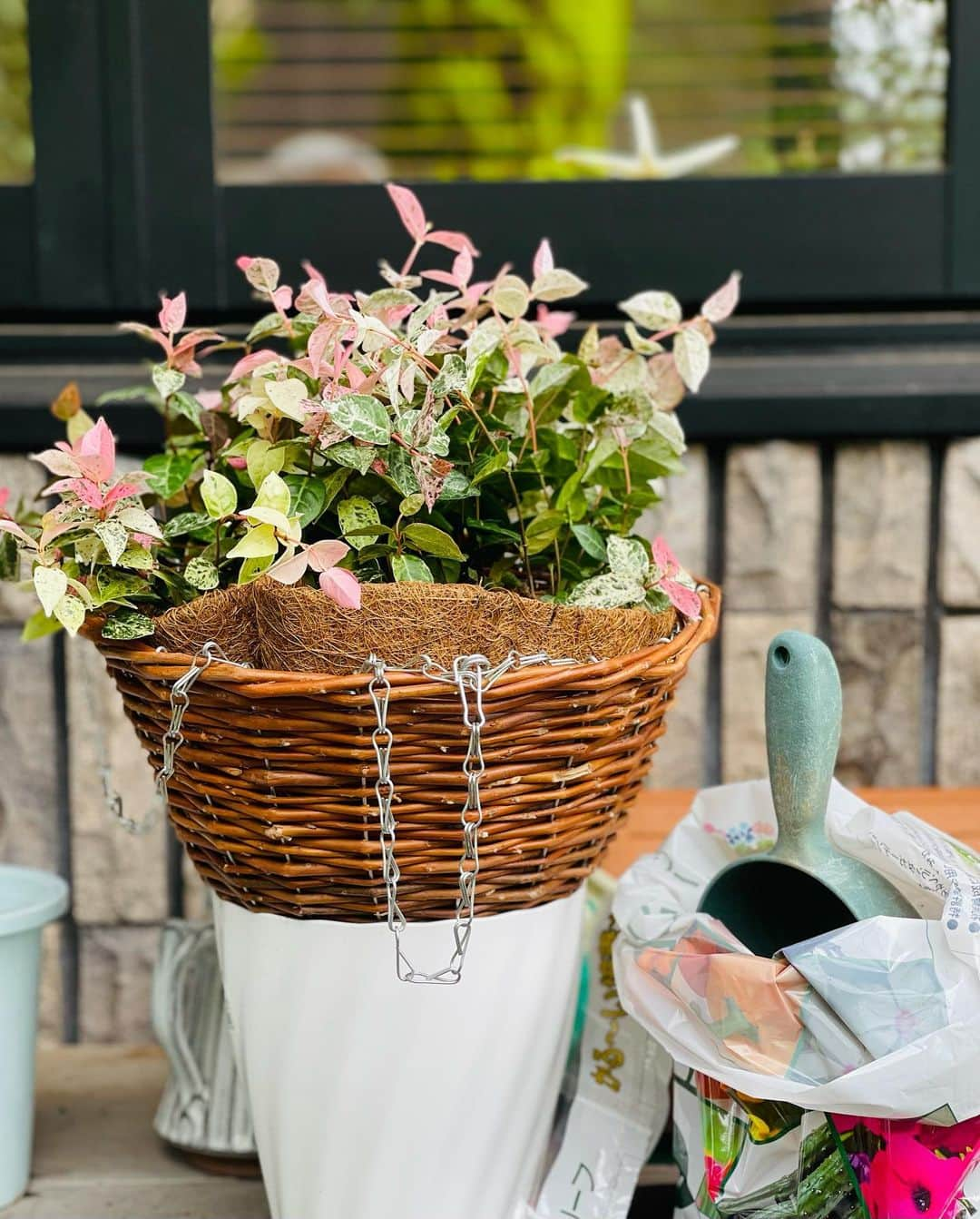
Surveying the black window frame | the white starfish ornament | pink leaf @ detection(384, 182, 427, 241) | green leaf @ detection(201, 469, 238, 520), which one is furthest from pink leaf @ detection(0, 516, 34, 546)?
the white starfish ornament

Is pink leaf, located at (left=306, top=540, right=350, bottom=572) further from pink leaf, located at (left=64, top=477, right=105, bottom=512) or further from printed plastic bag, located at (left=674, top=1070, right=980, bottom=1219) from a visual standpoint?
printed plastic bag, located at (left=674, top=1070, right=980, bottom=1219)

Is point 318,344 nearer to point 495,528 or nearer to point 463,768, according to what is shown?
point 495,528

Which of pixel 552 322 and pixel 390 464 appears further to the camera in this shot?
pixel 552 322

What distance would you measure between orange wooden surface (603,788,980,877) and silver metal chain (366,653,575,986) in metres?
A: 0.35

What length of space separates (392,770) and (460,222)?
2.65 ft

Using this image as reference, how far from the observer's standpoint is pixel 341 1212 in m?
0.82

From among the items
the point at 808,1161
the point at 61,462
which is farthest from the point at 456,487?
the point at 808,1161

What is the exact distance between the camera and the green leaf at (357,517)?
2.56 ft

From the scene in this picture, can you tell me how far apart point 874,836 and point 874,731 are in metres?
0.53

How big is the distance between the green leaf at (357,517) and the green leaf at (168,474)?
13 cm

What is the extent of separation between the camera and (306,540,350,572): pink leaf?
0.71 meters

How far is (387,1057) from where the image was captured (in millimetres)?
799

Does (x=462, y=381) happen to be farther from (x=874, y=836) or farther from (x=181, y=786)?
(x=874, y=836)

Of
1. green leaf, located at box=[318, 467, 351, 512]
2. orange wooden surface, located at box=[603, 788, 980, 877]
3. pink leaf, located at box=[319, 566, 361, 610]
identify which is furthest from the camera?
orange wooden surface, located at box=[603, 788, 980, 877]
